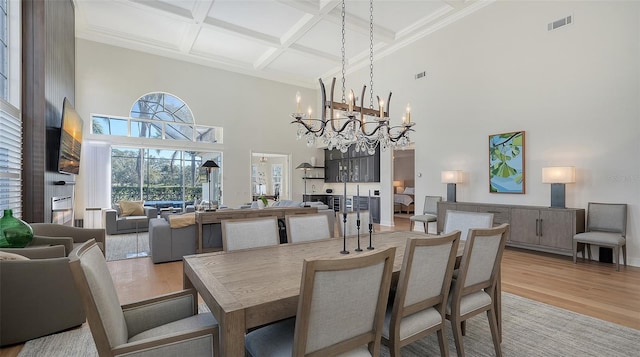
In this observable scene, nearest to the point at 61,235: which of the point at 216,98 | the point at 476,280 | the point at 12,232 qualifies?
the point at 12,232

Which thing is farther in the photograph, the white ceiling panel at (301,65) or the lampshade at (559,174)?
the white ceiling panel at (301,65)

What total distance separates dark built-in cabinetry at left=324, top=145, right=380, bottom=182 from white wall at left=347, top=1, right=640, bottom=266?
4.93 feet

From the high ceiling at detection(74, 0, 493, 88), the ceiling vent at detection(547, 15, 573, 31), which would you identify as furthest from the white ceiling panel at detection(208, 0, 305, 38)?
the ceiling vent at detection(547, 15, 573, 31)

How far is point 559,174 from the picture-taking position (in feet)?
14.7

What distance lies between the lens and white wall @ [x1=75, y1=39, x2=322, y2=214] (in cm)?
707

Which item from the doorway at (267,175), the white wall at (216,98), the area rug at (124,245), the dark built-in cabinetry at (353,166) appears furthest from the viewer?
→ the doorway at (267,175)

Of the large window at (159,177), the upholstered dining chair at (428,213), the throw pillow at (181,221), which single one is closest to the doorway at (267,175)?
the large window at (159,177)

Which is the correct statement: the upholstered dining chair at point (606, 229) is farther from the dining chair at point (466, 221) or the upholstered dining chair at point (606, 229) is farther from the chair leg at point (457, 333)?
the chair leg at point (457, 333)

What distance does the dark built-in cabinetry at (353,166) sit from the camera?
8.47m

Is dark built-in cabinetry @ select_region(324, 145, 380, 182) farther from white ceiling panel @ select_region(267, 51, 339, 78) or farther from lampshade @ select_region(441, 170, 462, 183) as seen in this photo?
white ceiling panel @ select_region(267, 51, 339, 78)

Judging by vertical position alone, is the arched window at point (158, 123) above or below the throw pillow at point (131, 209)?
above

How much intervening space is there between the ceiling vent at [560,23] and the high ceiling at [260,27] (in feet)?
4.60

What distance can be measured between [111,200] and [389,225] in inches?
280

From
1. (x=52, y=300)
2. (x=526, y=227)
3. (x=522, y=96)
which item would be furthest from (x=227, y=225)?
(x=522, y=96)
